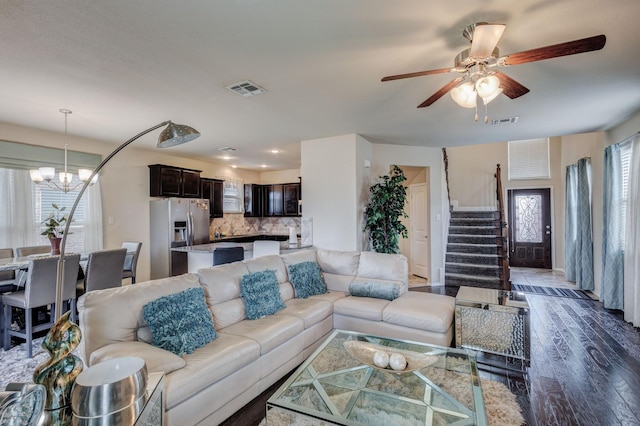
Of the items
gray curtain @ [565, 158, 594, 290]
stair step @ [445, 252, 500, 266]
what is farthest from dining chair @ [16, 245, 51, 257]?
gray curtain @ [565, 158, 594, 290]

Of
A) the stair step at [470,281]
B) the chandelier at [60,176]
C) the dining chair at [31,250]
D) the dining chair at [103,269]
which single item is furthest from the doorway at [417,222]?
the dining chair at [31,250]

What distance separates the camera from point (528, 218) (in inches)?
300

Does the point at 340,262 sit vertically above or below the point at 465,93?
below

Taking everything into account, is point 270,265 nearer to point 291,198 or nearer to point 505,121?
point 505,121

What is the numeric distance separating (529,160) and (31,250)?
33.1 feet

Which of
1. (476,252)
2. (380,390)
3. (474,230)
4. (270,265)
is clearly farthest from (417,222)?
(380,390)

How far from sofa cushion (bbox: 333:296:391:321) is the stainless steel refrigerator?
3.78 metres

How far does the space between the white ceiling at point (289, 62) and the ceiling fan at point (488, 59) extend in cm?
17

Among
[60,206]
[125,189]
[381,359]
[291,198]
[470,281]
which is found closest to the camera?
[381,359]

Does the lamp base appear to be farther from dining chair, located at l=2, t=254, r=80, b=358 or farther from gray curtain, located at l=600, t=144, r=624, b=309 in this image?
gray curtain, located at l=600, t=144, r=624, b=309

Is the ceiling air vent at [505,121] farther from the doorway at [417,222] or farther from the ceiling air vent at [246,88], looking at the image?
the ceiling air vent at [246,88]

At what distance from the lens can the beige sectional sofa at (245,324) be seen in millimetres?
1833

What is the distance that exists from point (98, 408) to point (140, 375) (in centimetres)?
17

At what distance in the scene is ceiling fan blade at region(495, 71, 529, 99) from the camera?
225 centimetres
